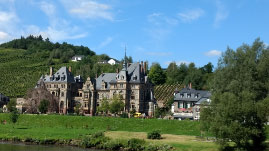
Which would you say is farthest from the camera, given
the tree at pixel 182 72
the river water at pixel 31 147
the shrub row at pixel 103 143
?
the tree at pixel 182 72

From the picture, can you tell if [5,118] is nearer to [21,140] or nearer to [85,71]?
[21,140]

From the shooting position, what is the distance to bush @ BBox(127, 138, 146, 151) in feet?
148

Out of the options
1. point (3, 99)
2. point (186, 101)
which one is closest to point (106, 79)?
point (186, 101)

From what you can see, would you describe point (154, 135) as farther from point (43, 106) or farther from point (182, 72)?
point (182, 72)

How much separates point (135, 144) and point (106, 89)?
41282 millimetres

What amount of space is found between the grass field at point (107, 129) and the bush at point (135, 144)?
214cm

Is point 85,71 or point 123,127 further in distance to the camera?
point 85,71

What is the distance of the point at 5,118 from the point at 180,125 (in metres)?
35.4

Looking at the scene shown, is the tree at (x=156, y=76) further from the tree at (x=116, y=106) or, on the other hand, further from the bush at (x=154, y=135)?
the bush at (x=154, y=135)

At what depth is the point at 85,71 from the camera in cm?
11831

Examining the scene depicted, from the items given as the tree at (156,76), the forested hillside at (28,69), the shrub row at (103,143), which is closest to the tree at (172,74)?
the tree at (156,76)

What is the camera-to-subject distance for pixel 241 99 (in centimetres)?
4175

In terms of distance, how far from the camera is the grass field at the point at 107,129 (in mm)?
Answer: 48156

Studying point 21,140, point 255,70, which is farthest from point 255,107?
point 21,140
